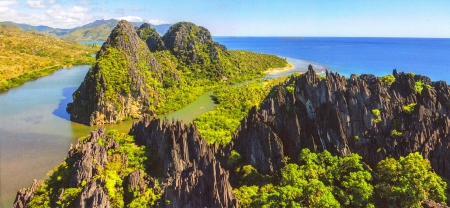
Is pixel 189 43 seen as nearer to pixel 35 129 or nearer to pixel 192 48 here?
pixel 192 48

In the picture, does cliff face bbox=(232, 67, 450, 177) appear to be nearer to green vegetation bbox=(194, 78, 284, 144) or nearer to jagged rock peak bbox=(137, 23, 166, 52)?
green vegetation bbox=(194, 78, 284, 144)

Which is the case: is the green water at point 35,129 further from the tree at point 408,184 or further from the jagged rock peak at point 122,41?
the tree at point 408,184

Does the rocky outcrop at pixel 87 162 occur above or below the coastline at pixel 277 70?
above

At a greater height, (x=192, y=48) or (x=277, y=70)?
(x=192, y=48)

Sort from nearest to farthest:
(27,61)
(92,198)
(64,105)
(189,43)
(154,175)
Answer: (92,198) → (154,175) → (64,105) → (189,43) → (27,61)

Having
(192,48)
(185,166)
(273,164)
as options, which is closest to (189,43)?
(192,48)

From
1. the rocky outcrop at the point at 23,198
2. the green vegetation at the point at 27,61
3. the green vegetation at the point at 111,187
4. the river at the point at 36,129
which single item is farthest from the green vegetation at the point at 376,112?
the green vegetation at the point at 27,61
